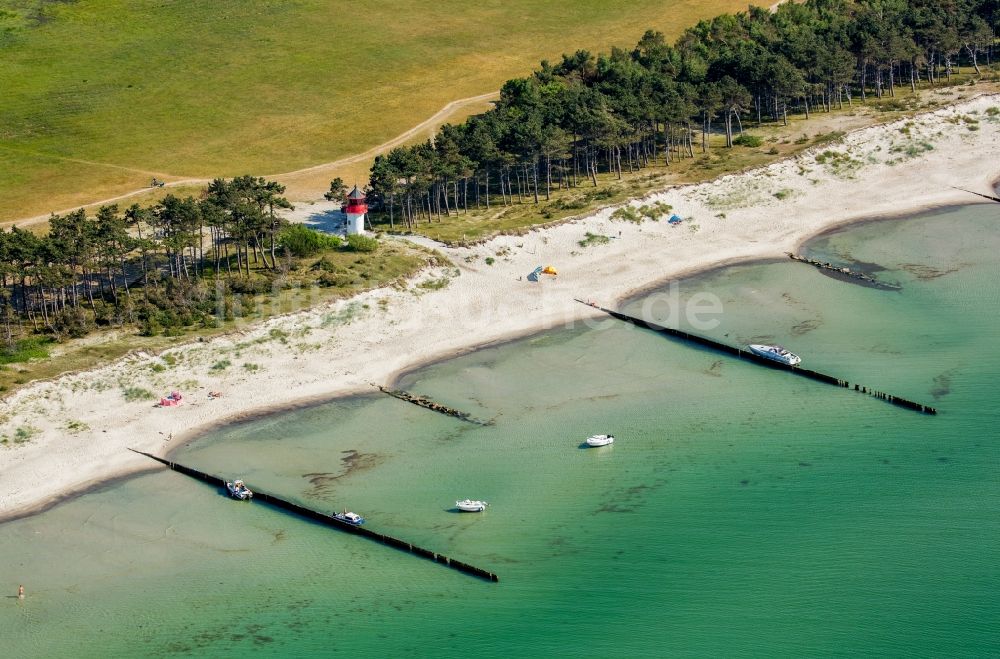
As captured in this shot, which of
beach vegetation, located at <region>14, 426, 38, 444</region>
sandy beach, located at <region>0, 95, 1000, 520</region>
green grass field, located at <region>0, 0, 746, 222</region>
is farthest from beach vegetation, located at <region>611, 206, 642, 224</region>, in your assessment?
beach vegetation, located at <region>14, 426, 38, 444</region>

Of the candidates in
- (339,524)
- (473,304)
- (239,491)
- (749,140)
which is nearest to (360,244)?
(473,304)

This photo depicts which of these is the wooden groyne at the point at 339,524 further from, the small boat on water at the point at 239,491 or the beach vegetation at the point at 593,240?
the beach vegetation at the point at 593,240

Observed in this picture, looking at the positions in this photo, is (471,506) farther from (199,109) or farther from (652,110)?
(199,109)

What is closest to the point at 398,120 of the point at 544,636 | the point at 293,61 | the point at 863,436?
the point at 293,61

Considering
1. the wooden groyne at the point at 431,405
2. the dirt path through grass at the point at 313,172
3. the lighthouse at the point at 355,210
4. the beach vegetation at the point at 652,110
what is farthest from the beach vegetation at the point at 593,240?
the dirt path through grass at the point at 313,172

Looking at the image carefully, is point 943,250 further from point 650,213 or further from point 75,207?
point 75,207

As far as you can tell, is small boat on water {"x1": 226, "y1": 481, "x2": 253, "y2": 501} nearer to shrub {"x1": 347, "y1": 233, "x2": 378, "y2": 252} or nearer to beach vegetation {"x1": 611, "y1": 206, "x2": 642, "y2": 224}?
shrub {"x1": 347, "y1": 233, "x2": 378, "y2": 252}
